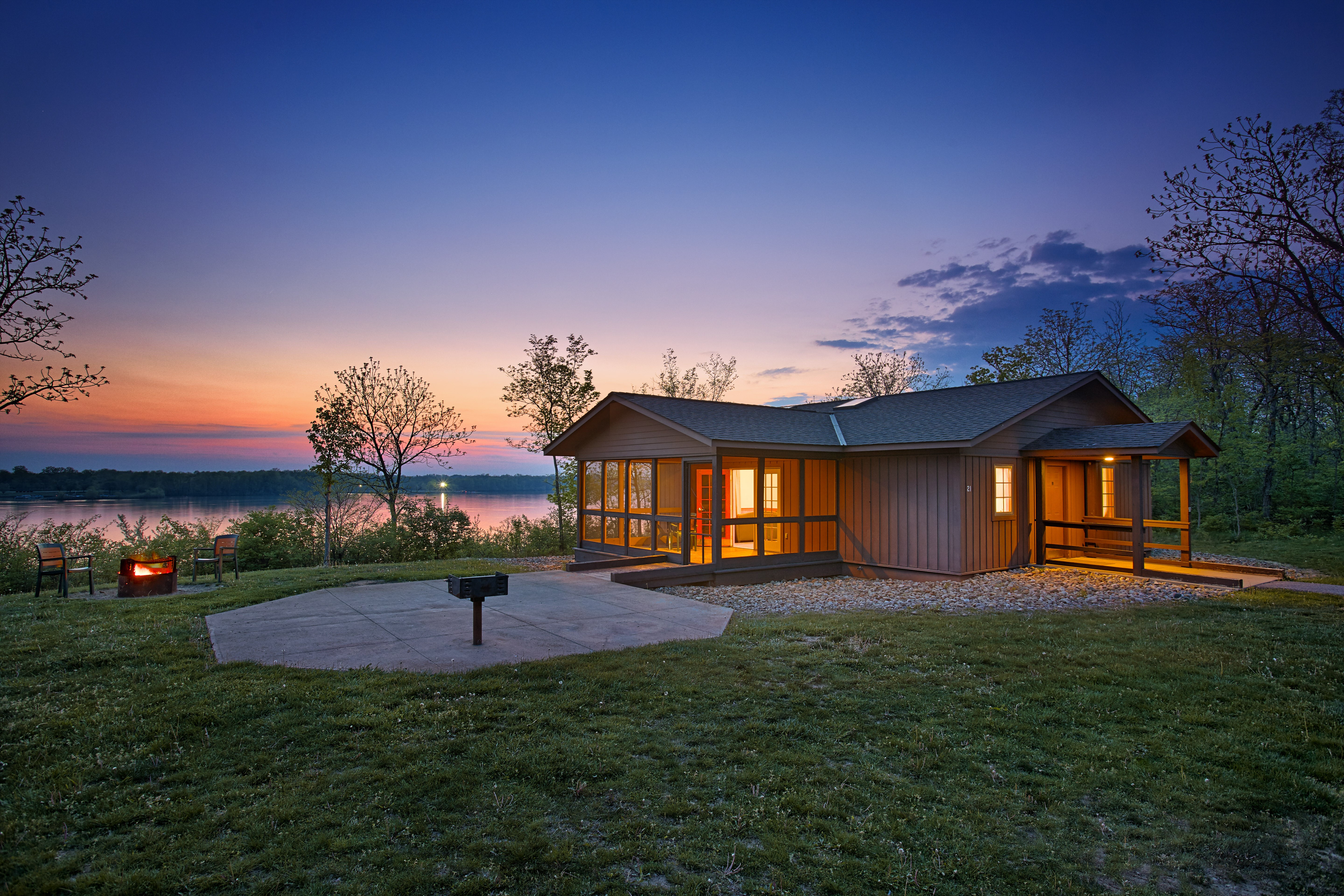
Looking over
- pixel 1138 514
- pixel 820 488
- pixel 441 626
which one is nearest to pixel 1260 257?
pixel 1138 514

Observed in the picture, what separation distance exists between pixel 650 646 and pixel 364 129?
12.3 m

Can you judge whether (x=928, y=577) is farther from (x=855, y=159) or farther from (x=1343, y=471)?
(x=1343, y=471)

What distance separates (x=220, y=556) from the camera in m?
11.0

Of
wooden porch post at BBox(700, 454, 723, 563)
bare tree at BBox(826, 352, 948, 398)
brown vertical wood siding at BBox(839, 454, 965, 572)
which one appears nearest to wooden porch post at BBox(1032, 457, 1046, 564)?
brown vertical wood siding at BBox(839, 454, 965, 572)

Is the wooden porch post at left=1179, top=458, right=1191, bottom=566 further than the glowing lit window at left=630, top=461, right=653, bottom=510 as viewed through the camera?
No

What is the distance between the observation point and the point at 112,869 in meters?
2.52

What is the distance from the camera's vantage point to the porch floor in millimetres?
10273

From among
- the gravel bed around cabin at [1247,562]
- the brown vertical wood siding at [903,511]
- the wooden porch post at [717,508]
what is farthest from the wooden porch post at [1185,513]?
Answer: the wooden porch post at [717,508]

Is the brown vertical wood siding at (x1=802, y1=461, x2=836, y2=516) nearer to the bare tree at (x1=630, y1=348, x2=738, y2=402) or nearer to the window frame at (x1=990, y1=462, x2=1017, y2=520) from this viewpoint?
the window frame at (x1=990, y1=462, x2=1017, y2=520)

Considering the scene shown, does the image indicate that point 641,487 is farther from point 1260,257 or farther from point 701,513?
point 1260,257

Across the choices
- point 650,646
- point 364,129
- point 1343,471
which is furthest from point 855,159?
point 1343,471

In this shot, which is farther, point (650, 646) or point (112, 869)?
point (650, 646)

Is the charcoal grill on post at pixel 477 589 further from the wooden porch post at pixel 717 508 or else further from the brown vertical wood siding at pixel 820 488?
the brown vertical wood siding at pixel 820 488

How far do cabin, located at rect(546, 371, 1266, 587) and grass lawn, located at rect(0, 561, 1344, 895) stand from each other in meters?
5.44
